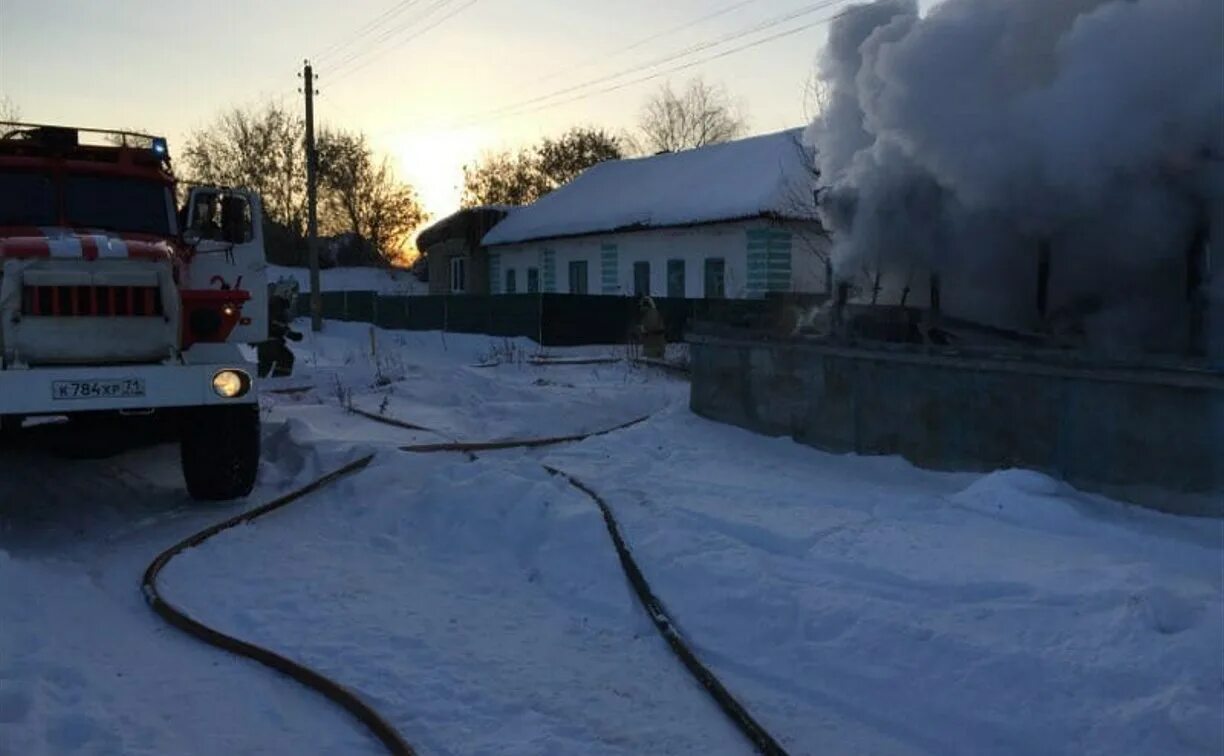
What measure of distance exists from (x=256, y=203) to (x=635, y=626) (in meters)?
5.62

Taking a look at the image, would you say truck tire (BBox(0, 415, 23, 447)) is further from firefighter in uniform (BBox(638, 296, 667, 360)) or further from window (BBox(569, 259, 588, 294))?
window (BBox(569, 259, 588, 294))

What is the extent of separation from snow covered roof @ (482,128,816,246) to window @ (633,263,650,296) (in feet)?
4.46

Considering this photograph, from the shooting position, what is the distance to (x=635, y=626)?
5.35 metres

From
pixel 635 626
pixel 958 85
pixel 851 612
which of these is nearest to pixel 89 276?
pixel 635 626

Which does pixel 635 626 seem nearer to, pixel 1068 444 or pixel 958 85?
pixel 1068 444

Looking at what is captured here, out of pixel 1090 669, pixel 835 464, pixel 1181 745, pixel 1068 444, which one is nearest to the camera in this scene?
pixel 1181 745

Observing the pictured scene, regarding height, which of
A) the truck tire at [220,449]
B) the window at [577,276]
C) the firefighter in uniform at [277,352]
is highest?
the window at [577,276]

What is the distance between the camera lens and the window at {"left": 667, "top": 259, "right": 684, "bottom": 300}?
30.8m

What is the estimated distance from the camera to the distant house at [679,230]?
27.1 meters

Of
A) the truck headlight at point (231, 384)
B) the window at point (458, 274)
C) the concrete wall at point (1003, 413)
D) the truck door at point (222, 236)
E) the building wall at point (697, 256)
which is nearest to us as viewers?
the concrete wall at point (1003, 413)

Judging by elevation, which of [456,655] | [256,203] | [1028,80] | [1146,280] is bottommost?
[456,655]

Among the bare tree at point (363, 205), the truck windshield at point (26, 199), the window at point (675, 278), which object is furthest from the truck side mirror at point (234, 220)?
the bare tree at point (363, 205)

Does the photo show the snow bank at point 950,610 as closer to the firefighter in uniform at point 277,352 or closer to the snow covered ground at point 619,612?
the snow covered ground at point 619,612

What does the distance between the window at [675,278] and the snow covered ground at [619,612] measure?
2202 cm
